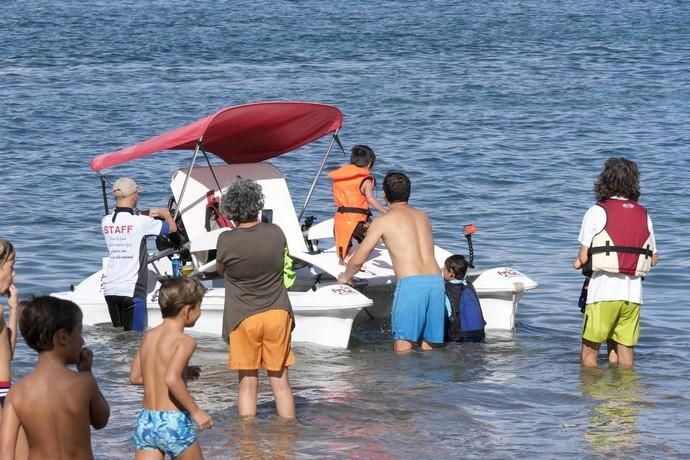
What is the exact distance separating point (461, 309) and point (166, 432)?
14.2ft

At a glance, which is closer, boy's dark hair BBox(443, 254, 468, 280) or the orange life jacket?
boy's dark hair BBox(443, 254, 468, 280)

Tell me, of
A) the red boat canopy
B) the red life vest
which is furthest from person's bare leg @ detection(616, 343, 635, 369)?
the red boat canopy

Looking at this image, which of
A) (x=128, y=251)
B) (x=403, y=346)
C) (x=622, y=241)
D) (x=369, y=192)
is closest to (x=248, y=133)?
(x=369, y=192)

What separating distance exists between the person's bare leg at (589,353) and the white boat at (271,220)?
4.66 feet

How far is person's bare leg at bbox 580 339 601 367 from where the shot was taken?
880 cm

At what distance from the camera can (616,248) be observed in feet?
26.9

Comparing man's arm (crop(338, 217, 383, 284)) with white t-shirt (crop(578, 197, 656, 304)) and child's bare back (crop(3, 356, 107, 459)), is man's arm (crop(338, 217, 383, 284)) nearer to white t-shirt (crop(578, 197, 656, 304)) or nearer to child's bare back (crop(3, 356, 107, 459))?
white t-shirt (crop(578, 197, 656, 304))

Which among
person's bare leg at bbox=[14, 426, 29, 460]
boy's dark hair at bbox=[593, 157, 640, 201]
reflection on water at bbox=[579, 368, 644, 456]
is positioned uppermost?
boy's dark hair at bbox=[593, 157, 640, 201]

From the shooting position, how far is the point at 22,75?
2780 cm

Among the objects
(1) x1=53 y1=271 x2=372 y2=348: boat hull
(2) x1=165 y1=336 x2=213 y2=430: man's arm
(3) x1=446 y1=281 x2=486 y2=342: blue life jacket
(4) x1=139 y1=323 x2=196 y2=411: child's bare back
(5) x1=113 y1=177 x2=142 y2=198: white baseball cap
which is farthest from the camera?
(1) x1=53 y1=271 x2=372 y2=348: boat hull

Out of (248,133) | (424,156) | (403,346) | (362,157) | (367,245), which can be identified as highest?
(424,156)

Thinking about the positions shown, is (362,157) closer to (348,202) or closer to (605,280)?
(348,202)

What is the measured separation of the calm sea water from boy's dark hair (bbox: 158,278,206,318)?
1866 millimetres

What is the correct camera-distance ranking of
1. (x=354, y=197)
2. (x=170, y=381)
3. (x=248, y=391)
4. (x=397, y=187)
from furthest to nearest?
(x=354, y=197)
(x=397, y=187)
(x=248, y=391)
(x=170, y=381)
